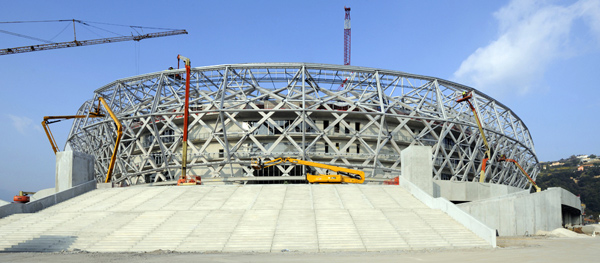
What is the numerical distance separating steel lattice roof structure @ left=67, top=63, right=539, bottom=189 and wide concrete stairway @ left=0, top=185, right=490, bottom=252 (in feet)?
43.3

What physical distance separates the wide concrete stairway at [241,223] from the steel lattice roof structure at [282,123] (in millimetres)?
13209

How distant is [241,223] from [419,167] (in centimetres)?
1328

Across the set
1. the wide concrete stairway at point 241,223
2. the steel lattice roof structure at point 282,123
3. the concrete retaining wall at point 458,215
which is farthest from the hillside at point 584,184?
the wide concrete stairway at point 241,223

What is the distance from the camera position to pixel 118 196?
1141 inches

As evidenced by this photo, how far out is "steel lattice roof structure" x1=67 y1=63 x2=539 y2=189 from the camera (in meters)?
42.1

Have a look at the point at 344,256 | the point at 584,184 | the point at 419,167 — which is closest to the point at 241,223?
the point at 344,256

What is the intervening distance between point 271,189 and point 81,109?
3606 cm

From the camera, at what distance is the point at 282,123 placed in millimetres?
44188

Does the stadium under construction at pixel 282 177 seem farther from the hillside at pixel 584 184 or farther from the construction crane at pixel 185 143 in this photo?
the hillside at pixel 584 184

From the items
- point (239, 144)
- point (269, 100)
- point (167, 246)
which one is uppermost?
point (269, 100)

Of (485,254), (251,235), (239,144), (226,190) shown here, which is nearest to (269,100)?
(239,144)

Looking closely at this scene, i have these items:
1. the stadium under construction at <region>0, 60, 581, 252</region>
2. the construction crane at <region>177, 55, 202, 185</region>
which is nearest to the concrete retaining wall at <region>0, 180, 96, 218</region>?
the stadium under construction at <region>0, 60, 581, 252</region>

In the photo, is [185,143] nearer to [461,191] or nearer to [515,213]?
[461,191]

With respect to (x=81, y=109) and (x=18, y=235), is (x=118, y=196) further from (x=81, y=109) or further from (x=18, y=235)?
(x=81, y=109)
